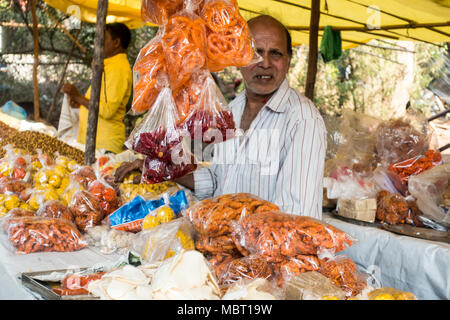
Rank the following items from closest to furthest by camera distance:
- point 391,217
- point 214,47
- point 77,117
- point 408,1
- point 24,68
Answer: point 214,47 → point 391,217 → point 408,1 → point 77,117 → point 24,68

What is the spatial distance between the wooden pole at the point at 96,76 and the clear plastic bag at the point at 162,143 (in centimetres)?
141

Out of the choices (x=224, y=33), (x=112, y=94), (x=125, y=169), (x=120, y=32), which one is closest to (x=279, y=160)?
(x=125, y=169)

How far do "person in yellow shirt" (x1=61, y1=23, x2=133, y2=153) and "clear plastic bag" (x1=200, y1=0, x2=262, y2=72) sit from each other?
94.3 inches

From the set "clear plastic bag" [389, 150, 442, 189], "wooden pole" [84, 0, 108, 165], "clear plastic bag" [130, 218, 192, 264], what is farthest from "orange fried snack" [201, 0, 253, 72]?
"clear plastic bag" [389, 150, 442, 189]

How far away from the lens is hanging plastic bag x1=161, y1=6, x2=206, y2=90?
3.87 ft

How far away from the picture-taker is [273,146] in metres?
1.91

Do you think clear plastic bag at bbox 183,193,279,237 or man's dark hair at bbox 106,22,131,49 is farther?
man's dark hair at bbox 106,22,131,49

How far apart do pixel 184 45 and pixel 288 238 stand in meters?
0.55

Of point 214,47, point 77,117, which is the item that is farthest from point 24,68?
point 214,47

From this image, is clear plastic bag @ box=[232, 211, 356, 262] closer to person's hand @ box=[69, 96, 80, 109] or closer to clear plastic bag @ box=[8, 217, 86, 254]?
clear plastic bag @ box=[8, 217, 86, 254]

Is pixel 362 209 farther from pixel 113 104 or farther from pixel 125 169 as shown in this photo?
pixel 113 104

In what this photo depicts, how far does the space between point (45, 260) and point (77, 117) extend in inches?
113
